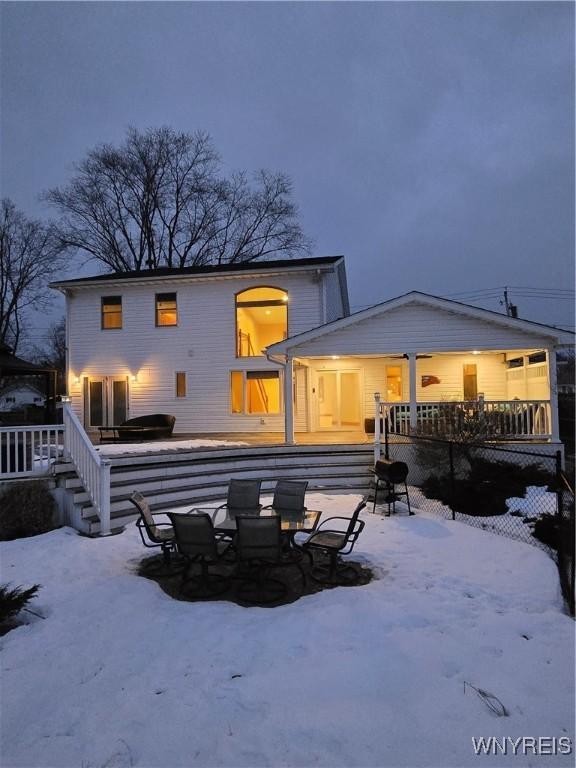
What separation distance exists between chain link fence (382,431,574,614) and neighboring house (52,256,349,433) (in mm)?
5851

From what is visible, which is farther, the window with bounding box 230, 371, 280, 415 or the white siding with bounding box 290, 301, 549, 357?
the window with bounding box 230, 371, 280, 415

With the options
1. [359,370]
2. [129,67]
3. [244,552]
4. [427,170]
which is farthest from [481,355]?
[427,170]

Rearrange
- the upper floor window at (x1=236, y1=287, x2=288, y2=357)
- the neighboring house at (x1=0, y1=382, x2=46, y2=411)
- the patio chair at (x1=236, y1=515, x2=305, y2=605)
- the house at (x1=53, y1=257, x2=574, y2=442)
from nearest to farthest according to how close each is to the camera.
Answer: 1. the patio chair at (x1=236, y1=515, x2=305, y2=605)
2. the house at (x1=53, y1=257, x2=574, y2=442)
3. the upper floor window at (x1=236, y1=287, x2=288, y2=357)
4. the neighboring house at (x1=0, y1=382, x2=46, y2=411)

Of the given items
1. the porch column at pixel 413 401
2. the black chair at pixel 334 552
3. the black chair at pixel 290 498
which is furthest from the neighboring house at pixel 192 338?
the black chair at pixel 334 552

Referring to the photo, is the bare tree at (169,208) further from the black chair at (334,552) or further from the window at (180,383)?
the black chair at (334,552)

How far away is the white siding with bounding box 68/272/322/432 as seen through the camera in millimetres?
15844

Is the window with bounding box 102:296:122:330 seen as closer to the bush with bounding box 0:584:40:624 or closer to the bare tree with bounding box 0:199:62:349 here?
the bush with bounding box 0:584:40:624

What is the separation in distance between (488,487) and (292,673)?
7.17m

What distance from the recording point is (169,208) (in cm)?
3042

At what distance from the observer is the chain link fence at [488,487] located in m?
7.21

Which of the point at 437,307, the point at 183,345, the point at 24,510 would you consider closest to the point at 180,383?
the point at 183,345

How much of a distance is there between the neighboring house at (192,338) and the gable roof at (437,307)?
3387 mm

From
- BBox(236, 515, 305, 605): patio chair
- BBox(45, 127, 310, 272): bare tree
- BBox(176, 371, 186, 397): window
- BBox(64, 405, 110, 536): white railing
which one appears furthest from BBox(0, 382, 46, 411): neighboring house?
BBox(236, 515, 305, 605): patio chair

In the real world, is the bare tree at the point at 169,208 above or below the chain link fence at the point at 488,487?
above
